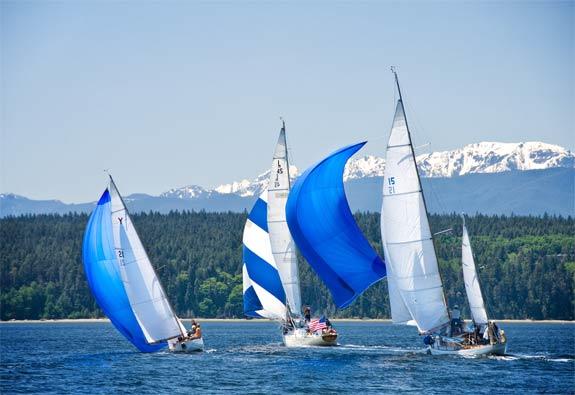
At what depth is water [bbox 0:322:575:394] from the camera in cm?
5459

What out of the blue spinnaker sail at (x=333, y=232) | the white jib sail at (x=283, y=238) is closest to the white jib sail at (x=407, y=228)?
the blue spinnaker sail at (x=333, y=232)

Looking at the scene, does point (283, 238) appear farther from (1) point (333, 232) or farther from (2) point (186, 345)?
(2) point (186, 345)

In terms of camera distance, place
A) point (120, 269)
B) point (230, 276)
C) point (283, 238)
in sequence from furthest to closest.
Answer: point (230, 276), point (283, 238), point (120, 269)

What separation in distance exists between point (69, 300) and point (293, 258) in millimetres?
95234

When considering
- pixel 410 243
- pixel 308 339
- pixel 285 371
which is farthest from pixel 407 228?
pixel 308 339

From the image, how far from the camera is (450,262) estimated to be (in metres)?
163

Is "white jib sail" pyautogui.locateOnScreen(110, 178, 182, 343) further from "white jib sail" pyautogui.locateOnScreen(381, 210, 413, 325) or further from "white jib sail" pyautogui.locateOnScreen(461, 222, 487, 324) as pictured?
"white jib sail" pyautogui.locateOnScreen(461, 222, 487, 324)

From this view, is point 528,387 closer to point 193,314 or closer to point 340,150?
point 340,150

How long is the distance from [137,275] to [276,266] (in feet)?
41.6

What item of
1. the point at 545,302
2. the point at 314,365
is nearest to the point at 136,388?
the point at 314,365

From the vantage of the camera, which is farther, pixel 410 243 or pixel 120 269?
pixel 120 269

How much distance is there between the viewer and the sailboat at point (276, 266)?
252 ft

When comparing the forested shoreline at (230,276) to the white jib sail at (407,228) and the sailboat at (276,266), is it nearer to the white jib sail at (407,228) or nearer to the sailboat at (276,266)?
the sailboat at (276,266)

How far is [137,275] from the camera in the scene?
67.9 metres
